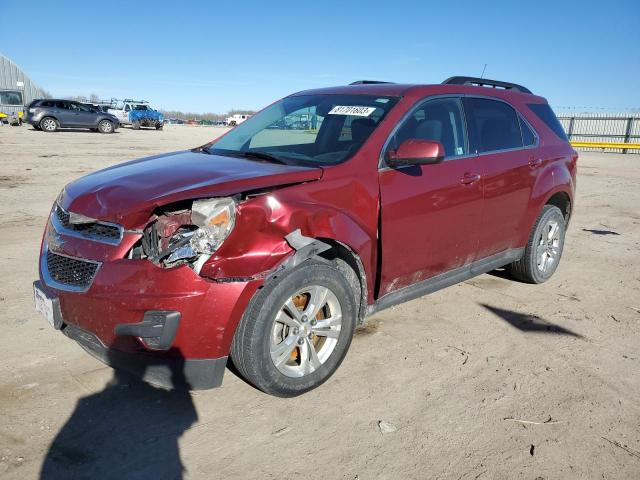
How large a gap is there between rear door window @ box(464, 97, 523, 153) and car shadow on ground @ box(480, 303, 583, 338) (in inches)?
53.7

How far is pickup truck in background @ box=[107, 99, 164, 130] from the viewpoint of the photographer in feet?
114

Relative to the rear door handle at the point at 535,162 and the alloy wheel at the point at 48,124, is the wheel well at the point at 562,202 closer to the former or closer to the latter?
the rear door handle at the point at 535,162

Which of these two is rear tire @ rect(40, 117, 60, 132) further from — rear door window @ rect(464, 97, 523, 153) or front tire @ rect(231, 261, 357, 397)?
front tire @ rect(231, 261, 357, 397)

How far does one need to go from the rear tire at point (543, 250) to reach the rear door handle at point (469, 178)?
126 centimetres

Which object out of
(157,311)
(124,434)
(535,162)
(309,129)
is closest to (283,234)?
(157,311)

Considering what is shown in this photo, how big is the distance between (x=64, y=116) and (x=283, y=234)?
89.2ft

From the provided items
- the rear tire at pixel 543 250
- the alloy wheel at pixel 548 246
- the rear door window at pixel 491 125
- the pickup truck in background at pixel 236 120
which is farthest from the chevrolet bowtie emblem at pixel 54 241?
the alloy wheel at pixel 548 246

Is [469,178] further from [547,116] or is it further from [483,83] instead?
[547,116]

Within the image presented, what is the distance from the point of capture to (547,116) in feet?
16.6

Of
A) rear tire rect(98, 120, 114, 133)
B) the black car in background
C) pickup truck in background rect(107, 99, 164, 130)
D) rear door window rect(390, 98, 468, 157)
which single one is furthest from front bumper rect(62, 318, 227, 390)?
pickup truck in background rect(107, 99, 164, 130)

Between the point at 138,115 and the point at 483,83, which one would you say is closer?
the point at 483,83

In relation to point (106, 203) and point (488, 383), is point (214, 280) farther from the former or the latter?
point (488, 383)

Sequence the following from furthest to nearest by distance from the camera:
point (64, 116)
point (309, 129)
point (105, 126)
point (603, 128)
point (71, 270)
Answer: point (603, 128) < point (105, 126) < point (64, 116) < point (309, 129) < point (71, 270)

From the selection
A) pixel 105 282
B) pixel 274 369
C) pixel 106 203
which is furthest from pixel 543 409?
pixel 106 203
